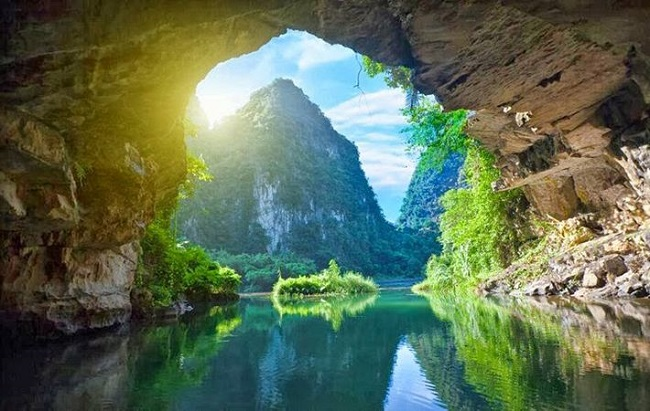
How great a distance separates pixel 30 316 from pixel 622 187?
55.5 feet

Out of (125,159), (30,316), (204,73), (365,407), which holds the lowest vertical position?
(365,407)

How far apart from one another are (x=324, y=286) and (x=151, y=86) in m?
27.9

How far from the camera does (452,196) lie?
95.3 ft

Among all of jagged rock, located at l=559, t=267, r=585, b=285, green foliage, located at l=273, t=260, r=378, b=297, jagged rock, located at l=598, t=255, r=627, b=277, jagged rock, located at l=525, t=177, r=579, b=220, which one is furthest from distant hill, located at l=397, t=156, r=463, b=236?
jagged rock, located at l=598, t=255, r=627, b=277

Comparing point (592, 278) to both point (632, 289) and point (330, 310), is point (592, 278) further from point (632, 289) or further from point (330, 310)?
point (330, 310)

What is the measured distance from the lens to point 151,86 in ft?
23.5

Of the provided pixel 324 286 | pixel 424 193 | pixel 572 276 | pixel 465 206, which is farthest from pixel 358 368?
pixel 424 193

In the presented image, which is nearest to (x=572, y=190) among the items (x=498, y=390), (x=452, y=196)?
(x=452, y=196)

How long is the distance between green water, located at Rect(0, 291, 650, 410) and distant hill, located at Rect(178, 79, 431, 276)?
181ft

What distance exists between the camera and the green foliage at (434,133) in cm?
1842

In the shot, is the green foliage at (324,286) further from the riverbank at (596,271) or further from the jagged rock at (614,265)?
the jagged rock at (614,265)

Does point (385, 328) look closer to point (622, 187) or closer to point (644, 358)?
point (644, 358)

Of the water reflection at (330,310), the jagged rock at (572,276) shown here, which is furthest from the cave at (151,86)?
the water reflection at (330,310)

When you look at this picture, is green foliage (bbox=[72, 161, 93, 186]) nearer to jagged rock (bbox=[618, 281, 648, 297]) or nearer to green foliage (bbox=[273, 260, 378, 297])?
jagged rock (bbox=[618, 281, 648, 297])
